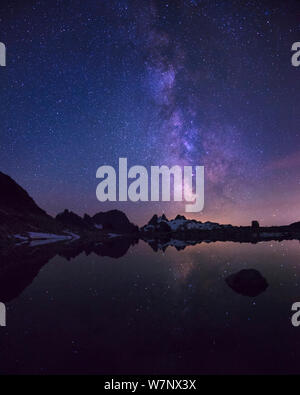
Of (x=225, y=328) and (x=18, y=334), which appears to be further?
(x=225, y=328)

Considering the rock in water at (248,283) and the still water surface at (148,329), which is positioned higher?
the rock in water at (248,283)

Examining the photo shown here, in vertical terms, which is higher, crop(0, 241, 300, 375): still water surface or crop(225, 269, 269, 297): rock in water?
crop(225, 269, 269, 297): rock in water

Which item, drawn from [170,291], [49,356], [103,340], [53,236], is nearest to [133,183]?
[170,291]

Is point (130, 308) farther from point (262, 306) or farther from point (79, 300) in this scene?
point (262, 306)

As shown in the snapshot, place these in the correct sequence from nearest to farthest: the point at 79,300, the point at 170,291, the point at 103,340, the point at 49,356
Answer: the point at 49,356
the point at 103,340
the point at 79,300
the point at 170,291

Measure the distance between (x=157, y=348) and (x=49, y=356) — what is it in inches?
180

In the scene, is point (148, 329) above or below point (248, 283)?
below

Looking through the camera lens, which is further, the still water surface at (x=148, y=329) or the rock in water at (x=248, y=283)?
the rock in water at (x=248, y=283)

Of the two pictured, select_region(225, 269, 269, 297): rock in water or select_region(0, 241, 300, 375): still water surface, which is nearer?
select_region(0, 241, 300, 375): still water surface

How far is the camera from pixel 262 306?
56.3 feet

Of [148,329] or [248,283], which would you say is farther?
[248,283]
